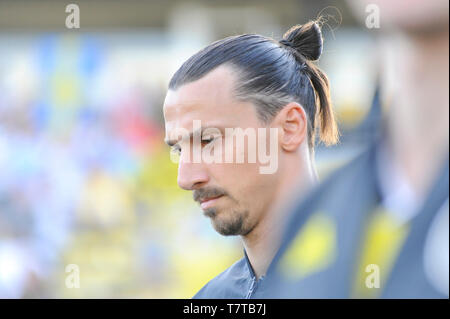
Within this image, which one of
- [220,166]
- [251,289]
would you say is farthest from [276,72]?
[251,289]

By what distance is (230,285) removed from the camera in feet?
4.44

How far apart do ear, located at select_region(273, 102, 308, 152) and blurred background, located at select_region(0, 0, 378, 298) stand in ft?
8.08

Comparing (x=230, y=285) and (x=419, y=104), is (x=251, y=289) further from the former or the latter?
(x=419, y=104)

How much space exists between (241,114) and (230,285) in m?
0.36

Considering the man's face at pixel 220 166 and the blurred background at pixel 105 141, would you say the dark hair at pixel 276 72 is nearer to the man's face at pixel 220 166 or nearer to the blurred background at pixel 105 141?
the man's face at pixel 220 166

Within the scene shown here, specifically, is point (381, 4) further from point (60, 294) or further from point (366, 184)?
point (60, 294)

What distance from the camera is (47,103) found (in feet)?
16.2

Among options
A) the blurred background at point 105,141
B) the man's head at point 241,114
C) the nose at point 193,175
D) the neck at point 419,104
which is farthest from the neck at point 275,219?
the blurred background at point 105,141

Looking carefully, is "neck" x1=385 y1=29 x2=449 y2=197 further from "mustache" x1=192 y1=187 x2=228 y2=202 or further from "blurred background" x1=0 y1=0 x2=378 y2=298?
"blurred background" x1=0 y1=0 x2=378 y2=298

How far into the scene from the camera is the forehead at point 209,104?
1278 millimetres

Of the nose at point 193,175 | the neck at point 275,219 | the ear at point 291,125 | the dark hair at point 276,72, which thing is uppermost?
the dark hair at point 276,72

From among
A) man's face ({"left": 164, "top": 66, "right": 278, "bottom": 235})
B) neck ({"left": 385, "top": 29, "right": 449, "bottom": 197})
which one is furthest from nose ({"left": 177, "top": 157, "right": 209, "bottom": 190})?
neck ({"left": 385, "top": 29, "right": 449, "bottom": 197})

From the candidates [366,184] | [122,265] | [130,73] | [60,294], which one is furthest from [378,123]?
[130,73]
